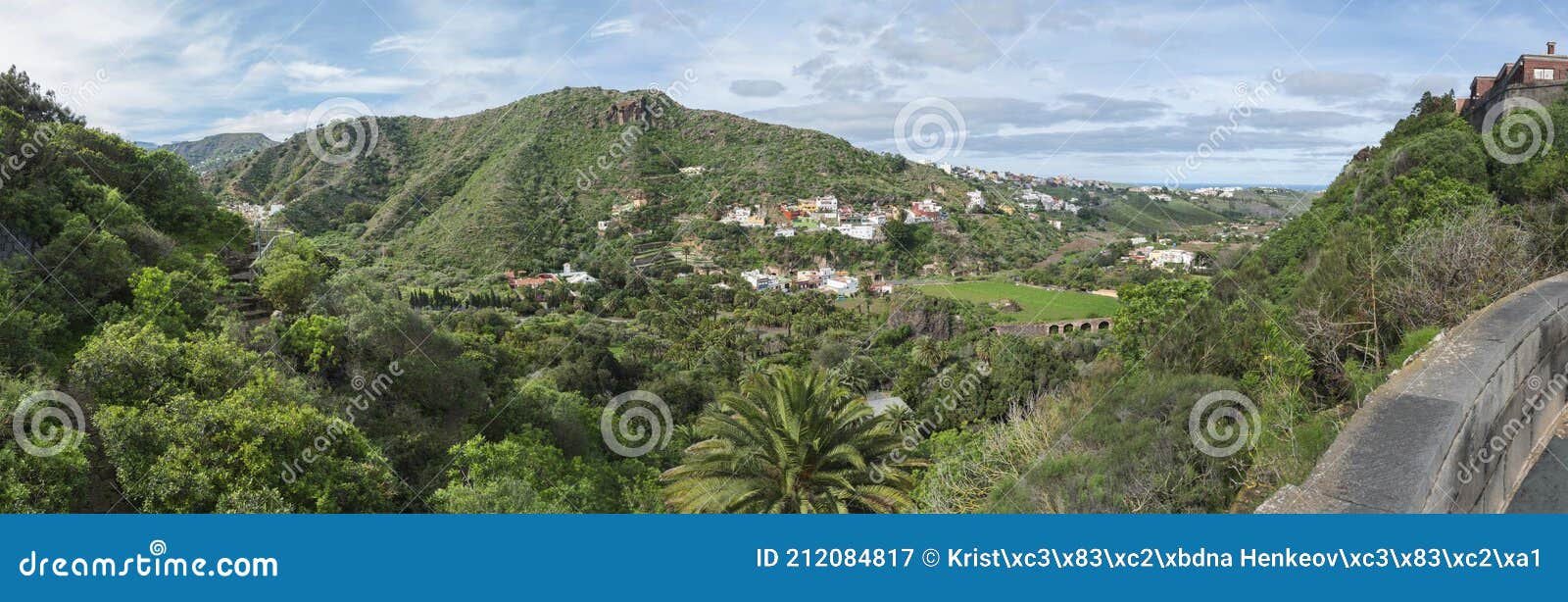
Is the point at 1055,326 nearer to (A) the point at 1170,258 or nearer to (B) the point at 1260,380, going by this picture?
(A) the point at 1170,258

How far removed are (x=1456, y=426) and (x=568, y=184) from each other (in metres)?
62.1

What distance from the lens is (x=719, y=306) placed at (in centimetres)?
4694

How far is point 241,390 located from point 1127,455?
6.83 metres

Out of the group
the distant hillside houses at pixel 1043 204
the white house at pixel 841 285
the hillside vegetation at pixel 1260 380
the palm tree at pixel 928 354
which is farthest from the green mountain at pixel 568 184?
the hillside vegetation at pixel 1260 380

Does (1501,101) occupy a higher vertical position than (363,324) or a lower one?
higher

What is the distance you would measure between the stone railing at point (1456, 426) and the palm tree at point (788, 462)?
4683 millimetres

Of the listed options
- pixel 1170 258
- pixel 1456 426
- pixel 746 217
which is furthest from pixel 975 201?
pixel 1456 426

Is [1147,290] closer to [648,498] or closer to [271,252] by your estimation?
[648,498]

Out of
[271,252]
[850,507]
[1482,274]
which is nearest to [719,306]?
[271,252]

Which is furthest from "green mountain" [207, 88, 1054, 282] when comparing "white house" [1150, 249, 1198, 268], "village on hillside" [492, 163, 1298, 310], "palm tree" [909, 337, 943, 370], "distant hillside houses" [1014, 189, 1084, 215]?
"palm tree" [909, 337, 943, 370]

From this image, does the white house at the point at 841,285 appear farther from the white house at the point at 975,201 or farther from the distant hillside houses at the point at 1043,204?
the distant hillside houses at the point at 1043,204

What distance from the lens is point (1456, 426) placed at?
8.39 ft

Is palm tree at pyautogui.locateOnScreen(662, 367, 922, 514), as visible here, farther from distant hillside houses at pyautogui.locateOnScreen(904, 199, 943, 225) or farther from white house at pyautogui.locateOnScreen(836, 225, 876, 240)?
distant hillside houses at pyautogui.locateOnScreen(904, 199, 943, 225)

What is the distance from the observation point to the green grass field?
45.2 metres
